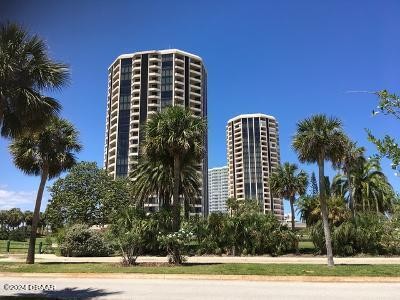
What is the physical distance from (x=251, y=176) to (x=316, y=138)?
162 metres

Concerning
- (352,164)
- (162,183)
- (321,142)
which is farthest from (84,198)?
(321,142)

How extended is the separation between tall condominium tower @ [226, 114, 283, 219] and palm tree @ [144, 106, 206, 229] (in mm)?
155976

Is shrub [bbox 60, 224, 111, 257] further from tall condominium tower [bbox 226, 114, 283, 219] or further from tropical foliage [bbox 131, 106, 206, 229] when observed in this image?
tall condominium tower [bbox 226, 114, 283, 219]

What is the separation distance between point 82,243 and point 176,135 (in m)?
14.9

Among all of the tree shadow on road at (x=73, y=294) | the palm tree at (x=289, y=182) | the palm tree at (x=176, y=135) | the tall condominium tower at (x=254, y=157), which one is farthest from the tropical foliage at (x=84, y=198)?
the tall condominium tower at (x=254, y=157)

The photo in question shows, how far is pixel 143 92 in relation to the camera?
125000mm

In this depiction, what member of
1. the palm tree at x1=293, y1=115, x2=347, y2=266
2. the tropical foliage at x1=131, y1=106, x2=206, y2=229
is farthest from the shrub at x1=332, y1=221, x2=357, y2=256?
the tropical foliage at x1=131, y1=106, x2=206, y2=229

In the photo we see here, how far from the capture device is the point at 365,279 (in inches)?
664

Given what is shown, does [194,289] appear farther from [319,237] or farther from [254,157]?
[254,157]

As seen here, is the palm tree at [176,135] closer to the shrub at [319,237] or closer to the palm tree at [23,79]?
the palm tree at [23,79]

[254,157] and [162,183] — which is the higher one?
[254,157]

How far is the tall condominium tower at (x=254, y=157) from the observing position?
180m

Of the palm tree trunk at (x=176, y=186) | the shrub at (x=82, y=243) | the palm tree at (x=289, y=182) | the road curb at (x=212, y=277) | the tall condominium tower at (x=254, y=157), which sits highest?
the tall condominium tower at (x=254, y=157)

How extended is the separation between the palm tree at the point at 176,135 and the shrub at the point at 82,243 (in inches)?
461
